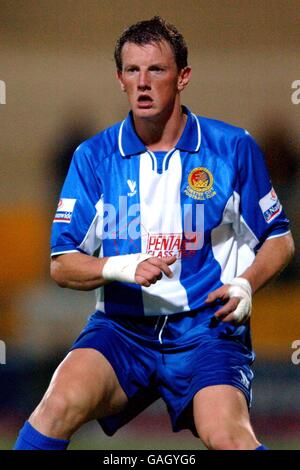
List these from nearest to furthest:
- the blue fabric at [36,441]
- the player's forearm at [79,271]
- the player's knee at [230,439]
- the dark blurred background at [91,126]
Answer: the player's knee at [230,439]
the blue fabric at [36,441]
the player's forearm at [79,271]
the dark blurred background at [91,126]

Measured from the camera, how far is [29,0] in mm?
4957

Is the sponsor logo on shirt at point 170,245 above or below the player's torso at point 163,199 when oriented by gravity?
below

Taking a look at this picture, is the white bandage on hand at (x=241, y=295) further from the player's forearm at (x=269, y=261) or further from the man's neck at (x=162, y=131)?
the man's neck at (x=162, y=131)

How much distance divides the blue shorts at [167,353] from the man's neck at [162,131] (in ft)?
1.80

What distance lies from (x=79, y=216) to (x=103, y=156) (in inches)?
8.3

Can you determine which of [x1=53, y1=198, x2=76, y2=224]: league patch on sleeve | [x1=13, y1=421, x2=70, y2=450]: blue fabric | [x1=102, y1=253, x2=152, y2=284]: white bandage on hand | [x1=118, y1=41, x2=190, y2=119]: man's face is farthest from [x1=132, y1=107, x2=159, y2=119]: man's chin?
[x1=13, y1=421, x2=70, y2=450]: blue fabric

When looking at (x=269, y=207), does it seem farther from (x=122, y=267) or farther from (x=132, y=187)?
(x=122, y=267)

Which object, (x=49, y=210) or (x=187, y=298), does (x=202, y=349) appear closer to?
(x=187, y=298)

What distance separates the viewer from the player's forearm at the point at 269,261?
2.84 metres

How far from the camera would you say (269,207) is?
2990 millimetres

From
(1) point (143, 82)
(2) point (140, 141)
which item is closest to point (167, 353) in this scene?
(2) point (140, 141)

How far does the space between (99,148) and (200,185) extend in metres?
0.34

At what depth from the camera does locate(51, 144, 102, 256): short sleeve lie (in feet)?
9.64

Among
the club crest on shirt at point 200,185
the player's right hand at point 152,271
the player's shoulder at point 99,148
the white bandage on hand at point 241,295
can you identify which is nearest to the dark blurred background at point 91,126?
the player's shoulder at point 99,148
